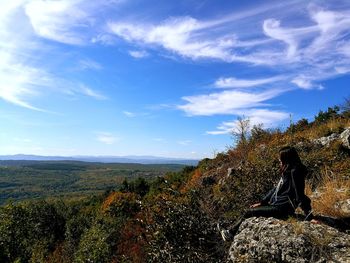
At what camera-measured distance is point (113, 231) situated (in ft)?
132

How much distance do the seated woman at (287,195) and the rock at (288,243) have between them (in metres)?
0.32

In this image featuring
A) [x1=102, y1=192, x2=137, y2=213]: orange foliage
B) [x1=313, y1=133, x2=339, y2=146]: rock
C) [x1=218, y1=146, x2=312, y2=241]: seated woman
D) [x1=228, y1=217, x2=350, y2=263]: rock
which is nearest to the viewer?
[x1=228, y1=217, x2=350, y2=263]: rock

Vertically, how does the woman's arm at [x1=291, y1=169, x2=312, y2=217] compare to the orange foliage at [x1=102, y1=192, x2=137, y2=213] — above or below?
above

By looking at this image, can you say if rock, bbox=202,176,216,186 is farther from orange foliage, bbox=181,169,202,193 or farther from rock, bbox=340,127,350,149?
rock, bbox=340,127,350,149

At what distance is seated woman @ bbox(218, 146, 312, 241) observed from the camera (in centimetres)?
779

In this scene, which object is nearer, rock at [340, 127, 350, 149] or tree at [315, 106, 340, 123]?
rock at [340, 127, 350, 149]

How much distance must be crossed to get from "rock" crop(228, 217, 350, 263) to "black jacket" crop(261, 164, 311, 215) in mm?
540

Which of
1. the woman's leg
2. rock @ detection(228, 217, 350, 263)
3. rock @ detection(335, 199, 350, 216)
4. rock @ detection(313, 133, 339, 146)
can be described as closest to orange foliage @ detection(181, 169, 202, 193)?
the woman's leg

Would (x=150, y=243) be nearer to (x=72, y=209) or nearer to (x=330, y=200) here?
(x=330, y=200)

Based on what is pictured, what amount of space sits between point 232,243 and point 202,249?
141 centimetres

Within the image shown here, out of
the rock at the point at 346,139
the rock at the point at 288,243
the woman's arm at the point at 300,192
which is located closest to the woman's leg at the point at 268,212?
the rock at the point at 288,243

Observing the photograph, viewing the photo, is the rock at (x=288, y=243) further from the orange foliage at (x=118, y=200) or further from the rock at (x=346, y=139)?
the orange foliage at (x=118, y=200)

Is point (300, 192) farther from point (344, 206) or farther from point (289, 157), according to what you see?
point (344, 206)

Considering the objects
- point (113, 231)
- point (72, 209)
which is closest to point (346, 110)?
point (113, 231)
